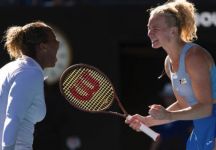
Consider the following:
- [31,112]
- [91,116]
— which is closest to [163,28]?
[31,112]

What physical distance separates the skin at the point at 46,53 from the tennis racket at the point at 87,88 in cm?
45

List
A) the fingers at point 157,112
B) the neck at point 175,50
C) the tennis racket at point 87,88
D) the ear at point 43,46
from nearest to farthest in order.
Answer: the fingers at point 157,112 < the ear at point 43,46 < the neck at point 175,50 < the tennis racket at point 87,88

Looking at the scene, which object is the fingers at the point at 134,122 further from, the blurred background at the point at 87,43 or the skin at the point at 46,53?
the blurred background at the point at 87,43

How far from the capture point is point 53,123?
792 centimetres

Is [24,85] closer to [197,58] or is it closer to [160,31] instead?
[160,31]

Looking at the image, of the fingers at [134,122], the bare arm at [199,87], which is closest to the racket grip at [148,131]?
the fingers at [134,122]

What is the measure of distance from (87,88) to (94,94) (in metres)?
0.06

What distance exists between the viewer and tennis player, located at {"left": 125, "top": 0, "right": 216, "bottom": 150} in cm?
425

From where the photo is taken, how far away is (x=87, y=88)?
4.86 metres

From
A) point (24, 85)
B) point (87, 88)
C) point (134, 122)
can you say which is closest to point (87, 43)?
point (87, 88)

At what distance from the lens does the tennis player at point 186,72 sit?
425 centimetres

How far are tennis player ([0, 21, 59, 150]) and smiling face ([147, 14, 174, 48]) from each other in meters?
0.55

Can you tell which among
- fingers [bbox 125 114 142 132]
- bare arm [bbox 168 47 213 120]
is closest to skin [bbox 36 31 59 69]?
fingers [bbox 125 114 142 132]

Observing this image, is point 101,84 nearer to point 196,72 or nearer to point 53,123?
point 196,72
